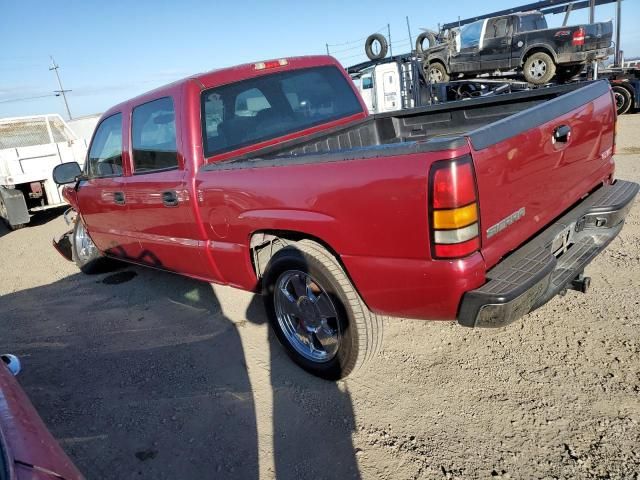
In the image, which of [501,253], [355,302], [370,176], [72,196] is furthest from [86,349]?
[501,253]

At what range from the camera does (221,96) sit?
3.34 meters

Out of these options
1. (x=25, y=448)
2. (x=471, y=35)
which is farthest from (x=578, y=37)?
(x=25, y=448)

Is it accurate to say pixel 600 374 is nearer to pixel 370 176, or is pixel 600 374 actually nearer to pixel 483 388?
pixel 483 388

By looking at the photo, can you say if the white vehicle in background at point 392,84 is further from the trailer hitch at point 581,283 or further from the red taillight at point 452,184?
the red taillight at point 452,184

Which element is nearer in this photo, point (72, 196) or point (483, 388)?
point (483, 388)

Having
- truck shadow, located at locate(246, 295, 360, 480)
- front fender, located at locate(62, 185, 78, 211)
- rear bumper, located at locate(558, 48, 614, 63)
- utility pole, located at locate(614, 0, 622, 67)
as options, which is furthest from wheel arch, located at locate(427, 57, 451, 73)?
truck shadow, located at locate(246, 295, 360, 480)

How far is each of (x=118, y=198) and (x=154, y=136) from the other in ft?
2.64

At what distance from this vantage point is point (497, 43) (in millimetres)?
14195

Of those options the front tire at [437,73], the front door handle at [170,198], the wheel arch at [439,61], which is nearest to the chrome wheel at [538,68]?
the wheel arch at [439,61]

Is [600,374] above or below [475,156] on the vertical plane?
below

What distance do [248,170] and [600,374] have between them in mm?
2294

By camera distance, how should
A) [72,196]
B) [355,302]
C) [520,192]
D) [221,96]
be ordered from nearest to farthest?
[520,192] < [355,302] < [221,96] < [72,196]

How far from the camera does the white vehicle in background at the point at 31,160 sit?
8422 mm

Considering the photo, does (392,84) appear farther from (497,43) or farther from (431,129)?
(431,129)
